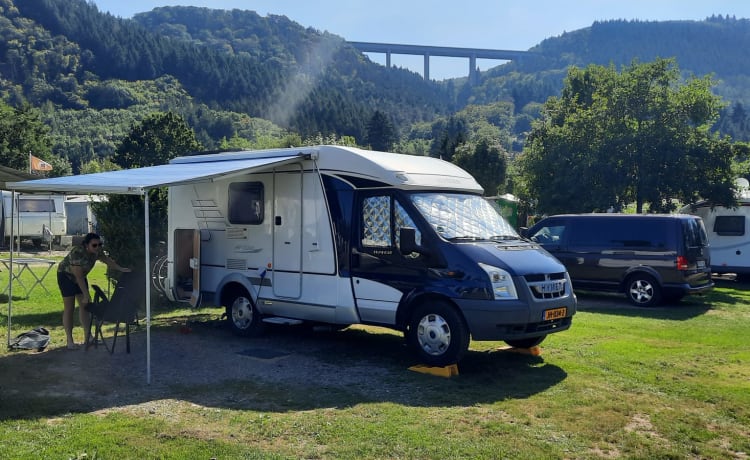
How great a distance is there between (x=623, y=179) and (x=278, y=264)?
15255 mm

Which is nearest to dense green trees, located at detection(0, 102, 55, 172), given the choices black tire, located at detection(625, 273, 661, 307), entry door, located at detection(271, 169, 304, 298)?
entry door, located at detection(271, 169, 304, 298)

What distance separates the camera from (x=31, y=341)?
8656 millimetres

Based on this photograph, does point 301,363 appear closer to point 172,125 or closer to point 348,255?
point 348,255

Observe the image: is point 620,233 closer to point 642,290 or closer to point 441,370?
point 642,290

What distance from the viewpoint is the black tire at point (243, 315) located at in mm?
9500

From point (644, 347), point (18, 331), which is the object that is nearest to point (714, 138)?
point (644, 347)

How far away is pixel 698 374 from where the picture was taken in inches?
302

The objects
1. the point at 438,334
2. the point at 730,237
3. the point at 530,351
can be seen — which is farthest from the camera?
the point at 730,237

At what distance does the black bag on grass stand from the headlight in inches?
222

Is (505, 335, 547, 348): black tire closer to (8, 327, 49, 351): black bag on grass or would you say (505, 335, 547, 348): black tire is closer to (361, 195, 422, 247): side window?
(361, 195, 422, 247): side window

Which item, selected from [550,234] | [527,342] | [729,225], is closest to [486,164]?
[729,225]

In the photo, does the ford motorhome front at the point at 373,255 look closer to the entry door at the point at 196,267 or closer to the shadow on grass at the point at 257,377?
the entry door at the point at 196,267

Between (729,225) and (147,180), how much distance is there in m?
16.0

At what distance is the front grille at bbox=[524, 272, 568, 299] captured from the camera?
7.50 m
